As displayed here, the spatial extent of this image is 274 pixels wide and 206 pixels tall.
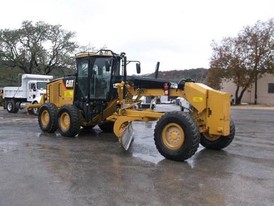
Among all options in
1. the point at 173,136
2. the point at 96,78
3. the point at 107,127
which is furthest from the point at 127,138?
the point at 107,127

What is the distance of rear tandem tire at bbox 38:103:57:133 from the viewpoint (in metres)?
12.9

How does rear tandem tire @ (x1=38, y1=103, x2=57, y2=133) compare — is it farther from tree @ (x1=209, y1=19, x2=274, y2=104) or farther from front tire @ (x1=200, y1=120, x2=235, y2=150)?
tree @ (x1=209, y1=19, x2=274, y2=104)

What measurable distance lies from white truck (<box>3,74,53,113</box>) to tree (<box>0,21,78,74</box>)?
17039 mm

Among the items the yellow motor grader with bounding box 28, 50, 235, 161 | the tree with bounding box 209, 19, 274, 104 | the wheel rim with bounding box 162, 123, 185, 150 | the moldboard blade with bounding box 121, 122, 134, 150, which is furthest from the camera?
the tree with bounding box 209, 19, 274, 104

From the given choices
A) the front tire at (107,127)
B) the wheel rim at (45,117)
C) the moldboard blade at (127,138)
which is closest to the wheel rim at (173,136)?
the moldboard blade at (127,138)

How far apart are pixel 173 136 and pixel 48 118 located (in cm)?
597

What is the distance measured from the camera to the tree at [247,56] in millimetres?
43844

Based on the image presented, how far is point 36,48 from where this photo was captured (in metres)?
44.3

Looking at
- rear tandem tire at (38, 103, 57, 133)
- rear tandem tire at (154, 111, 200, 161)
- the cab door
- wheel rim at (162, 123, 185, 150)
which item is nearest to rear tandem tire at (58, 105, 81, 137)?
rear tandem tire at (38, 103, 57, 133)

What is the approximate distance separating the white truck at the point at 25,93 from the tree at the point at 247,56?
78.4 feet

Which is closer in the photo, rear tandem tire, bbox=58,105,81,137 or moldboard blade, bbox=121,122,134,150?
moldboard blade, bbox=121,122,134,150

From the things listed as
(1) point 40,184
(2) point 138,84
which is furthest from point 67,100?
(1) point 40,184

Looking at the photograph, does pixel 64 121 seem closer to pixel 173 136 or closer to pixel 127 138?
pixel 127 138

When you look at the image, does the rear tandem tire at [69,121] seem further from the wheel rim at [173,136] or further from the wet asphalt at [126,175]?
the wheel rim at [173,136]
